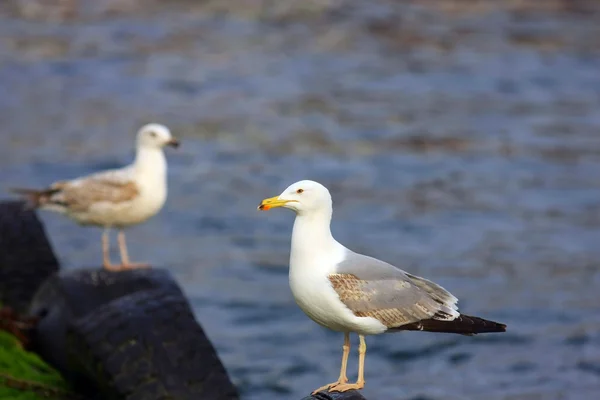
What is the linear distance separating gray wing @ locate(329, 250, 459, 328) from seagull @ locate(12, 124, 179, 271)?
137 inches

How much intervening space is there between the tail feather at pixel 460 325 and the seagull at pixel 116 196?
3.61 meters

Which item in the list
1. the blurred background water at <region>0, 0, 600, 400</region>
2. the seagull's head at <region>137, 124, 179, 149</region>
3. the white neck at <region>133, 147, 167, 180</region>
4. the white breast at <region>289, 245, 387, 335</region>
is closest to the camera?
the white breast at <region>289, 245, 387, 335</region>

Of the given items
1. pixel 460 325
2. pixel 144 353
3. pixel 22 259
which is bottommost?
pixel 144 353

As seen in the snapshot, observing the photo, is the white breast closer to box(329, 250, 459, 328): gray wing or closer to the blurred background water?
box(329, 250, 459, 328): gray wing

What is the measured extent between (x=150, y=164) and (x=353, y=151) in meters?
7.83

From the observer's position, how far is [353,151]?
53.5 feet

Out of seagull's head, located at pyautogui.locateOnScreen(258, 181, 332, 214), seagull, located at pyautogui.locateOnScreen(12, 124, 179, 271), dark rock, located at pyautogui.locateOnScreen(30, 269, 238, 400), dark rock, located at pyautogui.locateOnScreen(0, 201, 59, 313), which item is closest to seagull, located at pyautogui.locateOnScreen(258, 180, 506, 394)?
seagull's head, located at pyautogui.locateOnScreen(258, 181, 332, 214)

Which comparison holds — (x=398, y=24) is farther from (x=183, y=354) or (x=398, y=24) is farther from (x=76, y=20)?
(x=183, y=354)

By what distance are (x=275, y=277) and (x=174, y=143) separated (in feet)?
9.80

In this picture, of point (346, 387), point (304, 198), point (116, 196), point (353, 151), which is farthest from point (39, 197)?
point (353, 151)

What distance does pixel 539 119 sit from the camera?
17641 mm

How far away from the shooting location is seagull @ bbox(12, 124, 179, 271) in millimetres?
8547

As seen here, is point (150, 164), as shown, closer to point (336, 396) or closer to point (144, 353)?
point (144, 353)

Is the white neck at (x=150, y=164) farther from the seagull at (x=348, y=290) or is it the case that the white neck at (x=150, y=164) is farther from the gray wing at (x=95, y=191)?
the seagull at (x=348, y=290)
